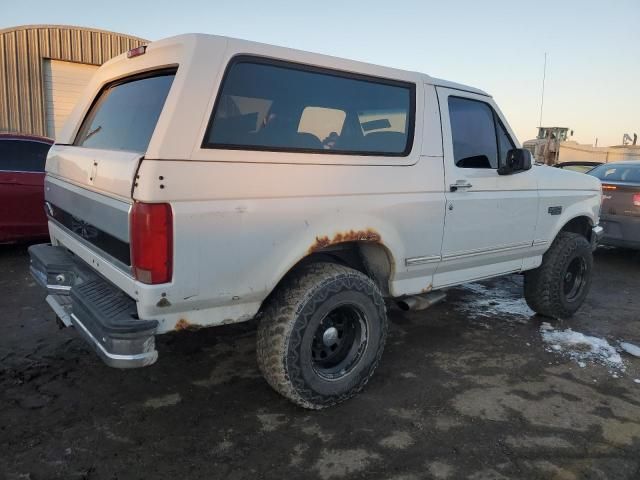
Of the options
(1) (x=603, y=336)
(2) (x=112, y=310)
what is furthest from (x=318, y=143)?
(1) (x=603, y=336)

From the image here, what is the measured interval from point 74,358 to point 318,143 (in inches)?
91.2

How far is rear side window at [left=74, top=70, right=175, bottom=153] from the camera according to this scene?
8.67 ft

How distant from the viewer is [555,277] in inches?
177

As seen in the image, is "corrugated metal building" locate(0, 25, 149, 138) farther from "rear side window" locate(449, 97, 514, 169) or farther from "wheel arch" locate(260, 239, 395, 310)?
"rear side window" locate(449, 97, 514, 169)

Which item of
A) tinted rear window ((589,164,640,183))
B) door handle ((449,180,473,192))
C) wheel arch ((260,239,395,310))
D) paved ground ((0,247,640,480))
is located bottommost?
paved ground ((0,247,640,480))

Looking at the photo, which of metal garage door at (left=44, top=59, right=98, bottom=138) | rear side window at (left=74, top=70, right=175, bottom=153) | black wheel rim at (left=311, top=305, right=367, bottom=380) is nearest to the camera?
rear side window at (left=74, top=70, right=175, bottom=153)

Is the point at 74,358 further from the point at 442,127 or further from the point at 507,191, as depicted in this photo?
the point at 507,191

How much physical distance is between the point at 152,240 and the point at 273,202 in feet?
2.11

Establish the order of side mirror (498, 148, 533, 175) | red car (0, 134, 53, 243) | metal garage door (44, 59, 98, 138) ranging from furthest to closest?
metal garage door (44, 59, 98, 138) → red car (0, 134, 53, 243) → side mirror (498, 148, 533, 175)

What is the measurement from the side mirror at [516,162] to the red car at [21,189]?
213 inches

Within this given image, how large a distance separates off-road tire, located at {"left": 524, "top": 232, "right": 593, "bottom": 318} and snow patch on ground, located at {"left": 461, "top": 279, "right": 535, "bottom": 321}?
0.91 ft

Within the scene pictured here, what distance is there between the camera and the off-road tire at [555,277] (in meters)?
4.51

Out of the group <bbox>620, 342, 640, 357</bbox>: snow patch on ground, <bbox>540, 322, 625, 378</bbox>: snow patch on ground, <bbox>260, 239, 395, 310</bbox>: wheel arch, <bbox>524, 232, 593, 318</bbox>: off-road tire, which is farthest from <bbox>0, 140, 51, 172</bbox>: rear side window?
<bbox>620, 342, 640, 357</bbox>: snow patch on ground

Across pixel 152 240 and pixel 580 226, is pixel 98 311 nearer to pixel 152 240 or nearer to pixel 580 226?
pixel 152 240
